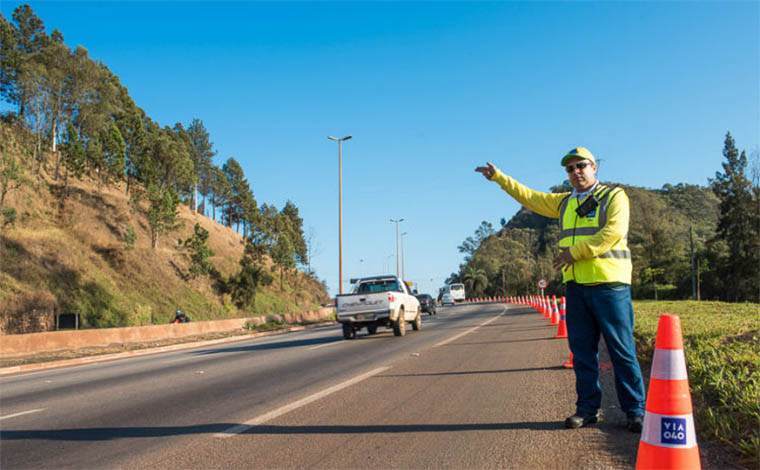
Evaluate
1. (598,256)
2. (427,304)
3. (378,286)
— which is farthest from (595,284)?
(427,304)

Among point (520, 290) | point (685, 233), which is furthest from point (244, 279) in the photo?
point (685, 233)

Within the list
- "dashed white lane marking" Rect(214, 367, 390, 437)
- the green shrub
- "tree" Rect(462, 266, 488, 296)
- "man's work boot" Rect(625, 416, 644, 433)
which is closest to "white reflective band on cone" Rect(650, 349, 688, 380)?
"man's work boot" Rect(625, 416, 644, 433)

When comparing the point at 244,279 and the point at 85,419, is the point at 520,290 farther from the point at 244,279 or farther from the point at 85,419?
the point at 85,419

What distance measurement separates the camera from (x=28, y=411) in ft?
23.4

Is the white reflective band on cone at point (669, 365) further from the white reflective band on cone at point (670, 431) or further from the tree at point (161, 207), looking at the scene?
the tree at point (161, 207)

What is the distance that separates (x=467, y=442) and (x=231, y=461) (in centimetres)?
183

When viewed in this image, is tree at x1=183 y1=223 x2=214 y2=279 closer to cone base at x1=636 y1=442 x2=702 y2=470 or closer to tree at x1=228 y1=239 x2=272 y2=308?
tree at x1=228 y1=239 x2=272 y2=308

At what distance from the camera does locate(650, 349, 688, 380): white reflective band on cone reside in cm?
320

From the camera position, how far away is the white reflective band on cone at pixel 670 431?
117 inches

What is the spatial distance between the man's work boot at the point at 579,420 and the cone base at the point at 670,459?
1711 mm

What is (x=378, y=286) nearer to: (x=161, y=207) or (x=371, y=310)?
(x=371, y=310)

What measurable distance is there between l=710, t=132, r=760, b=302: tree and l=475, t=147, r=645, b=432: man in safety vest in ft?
194

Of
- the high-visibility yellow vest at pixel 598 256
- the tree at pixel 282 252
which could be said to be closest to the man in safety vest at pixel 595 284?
the high-visibility yellow vest at pixel 598 256

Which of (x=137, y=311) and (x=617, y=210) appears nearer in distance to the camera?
(x=617, y=210)
